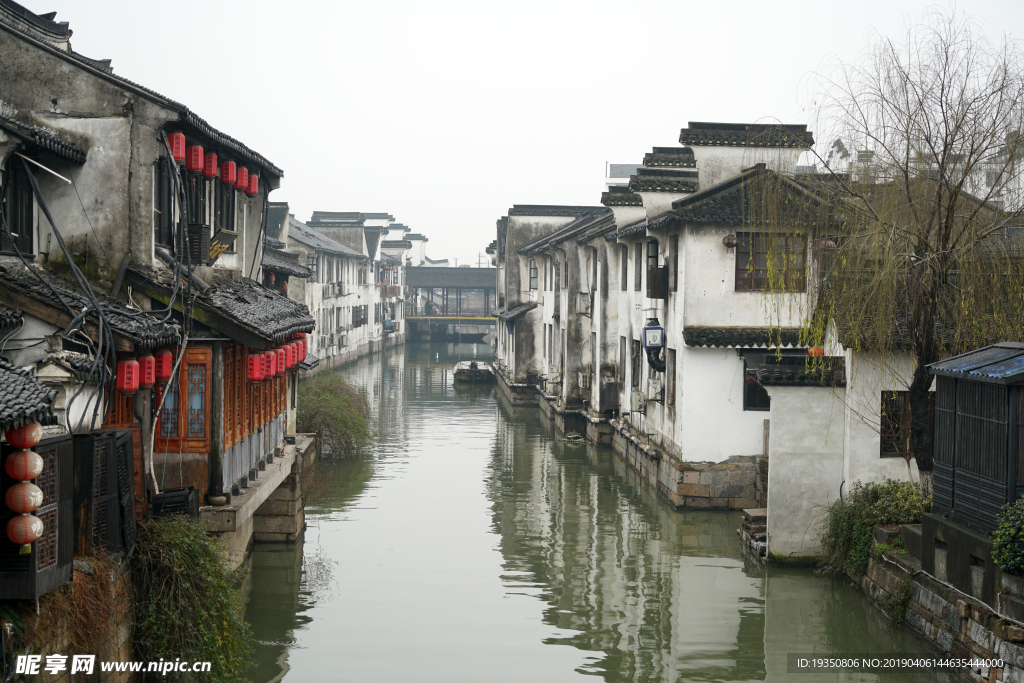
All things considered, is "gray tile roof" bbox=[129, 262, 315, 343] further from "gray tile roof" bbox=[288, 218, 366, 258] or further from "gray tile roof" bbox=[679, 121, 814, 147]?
"gray tile roof" bbox=[288, 218, 366, 258]

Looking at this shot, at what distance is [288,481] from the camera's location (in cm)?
1748

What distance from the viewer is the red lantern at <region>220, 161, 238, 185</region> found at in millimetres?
14984

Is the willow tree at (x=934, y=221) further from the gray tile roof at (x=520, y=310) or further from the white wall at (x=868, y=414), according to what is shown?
the gray tile roof at (x=520, y=310)

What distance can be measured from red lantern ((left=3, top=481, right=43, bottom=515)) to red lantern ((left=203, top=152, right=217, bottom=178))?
24.5 feet

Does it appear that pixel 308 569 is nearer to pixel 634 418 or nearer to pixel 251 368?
pixel 251 368

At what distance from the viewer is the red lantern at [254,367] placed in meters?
13.3

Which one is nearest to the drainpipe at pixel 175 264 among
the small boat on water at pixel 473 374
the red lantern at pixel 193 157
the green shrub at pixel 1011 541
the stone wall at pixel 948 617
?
the red lantern at pixel 193 157

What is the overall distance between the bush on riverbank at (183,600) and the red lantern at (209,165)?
5702 millimetres

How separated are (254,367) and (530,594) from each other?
5.43m

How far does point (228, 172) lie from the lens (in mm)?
15055

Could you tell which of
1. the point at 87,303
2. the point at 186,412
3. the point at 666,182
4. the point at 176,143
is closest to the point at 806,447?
the point at 666,182

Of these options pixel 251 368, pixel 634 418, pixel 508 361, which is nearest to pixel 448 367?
pixel 508 361

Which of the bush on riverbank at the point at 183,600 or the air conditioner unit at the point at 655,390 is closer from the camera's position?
the bush on riverbank at the point at 183,600

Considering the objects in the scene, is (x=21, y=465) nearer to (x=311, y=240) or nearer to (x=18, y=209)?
(x=18, y=209)
